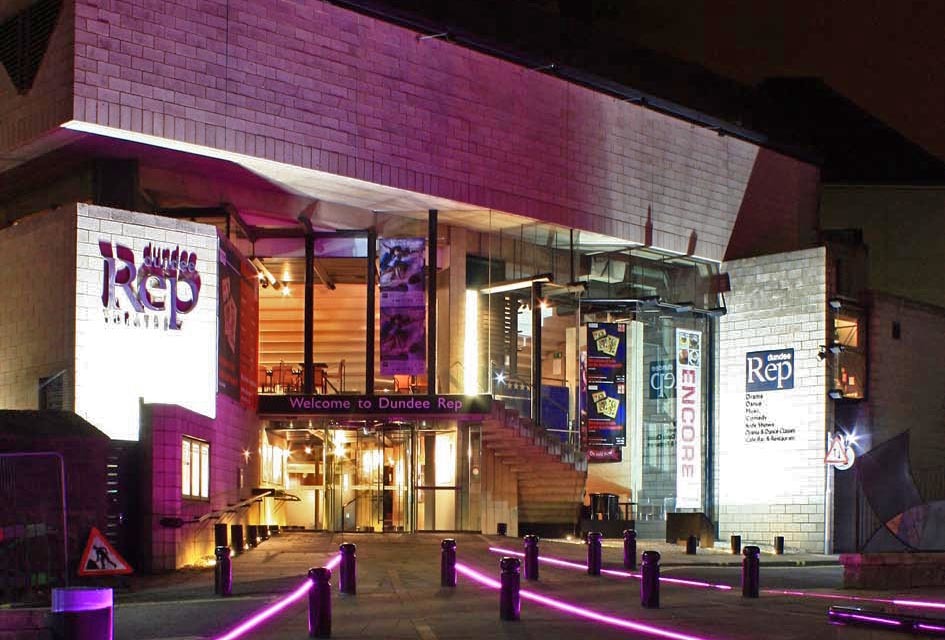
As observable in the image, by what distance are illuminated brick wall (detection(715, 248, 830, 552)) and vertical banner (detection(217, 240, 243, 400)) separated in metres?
15.5

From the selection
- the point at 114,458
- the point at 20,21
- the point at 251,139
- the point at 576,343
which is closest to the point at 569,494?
the point at 576,343

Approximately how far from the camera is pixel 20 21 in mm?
27328

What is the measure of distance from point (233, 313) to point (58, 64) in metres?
6.89

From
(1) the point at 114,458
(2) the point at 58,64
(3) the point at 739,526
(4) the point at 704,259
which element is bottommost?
(3) the point at 739,526

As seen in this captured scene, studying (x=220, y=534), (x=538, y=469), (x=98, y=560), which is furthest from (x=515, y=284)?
(x=98, y=560)

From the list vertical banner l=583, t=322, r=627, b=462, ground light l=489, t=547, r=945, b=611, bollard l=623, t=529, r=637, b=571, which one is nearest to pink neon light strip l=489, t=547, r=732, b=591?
ground light l=489, t=547, r=945, b=611

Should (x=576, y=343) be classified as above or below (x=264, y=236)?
below

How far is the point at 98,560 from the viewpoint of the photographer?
17.4 m

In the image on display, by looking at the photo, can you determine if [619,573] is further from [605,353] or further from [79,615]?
[605,353]

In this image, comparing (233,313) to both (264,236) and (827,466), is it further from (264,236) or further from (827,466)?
(827,466)

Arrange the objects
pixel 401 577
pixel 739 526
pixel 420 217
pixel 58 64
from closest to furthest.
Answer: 1. pixel 401 577
2. pixel 58 64
3. pixel 420 217
4. pixel 739 526

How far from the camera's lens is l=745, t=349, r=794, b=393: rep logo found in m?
36.8

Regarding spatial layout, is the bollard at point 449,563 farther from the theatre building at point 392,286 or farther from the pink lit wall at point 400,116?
the pink lit wall at point 400,116

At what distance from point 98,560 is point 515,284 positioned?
20.3 m
